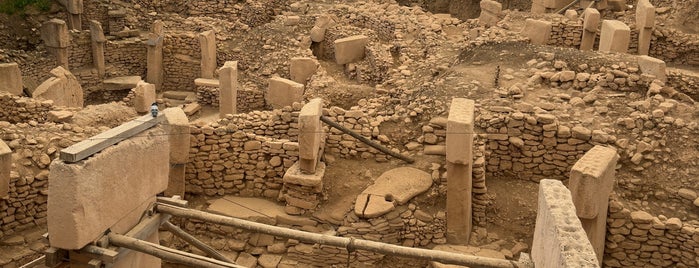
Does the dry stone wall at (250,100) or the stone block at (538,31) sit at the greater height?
the stone block at (538,31)

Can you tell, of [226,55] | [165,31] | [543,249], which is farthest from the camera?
[165,31]

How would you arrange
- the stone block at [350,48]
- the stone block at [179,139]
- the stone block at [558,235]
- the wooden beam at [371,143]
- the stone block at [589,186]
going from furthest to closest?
the stone block at [350,48]
the wooden beam at [371,143]
the stone block at [179,139]
the stone block at [589,186]
the stone block at [558,235]

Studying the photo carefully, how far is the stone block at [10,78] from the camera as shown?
13.2m

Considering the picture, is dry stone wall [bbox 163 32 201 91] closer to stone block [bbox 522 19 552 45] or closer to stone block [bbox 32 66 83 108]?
stone block [bbox 32 66 83 108]

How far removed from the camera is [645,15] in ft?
47.3

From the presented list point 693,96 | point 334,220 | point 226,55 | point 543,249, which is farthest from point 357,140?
point 226,55

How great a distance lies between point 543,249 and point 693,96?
9.93 meters

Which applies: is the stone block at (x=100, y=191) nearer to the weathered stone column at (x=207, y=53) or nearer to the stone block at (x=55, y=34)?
the weathered stone column at (x=207, y=53)

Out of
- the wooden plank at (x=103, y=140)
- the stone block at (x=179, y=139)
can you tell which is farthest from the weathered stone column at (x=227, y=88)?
the wooden plank at (x=103, y=140)

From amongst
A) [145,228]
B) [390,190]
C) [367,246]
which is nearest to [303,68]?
[390,190]

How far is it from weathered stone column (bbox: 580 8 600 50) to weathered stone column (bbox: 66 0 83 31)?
44.8 ft

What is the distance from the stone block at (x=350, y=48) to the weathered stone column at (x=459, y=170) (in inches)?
228

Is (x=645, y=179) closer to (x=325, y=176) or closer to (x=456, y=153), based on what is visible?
(x=456, y=153)

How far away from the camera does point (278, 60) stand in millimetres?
15734
